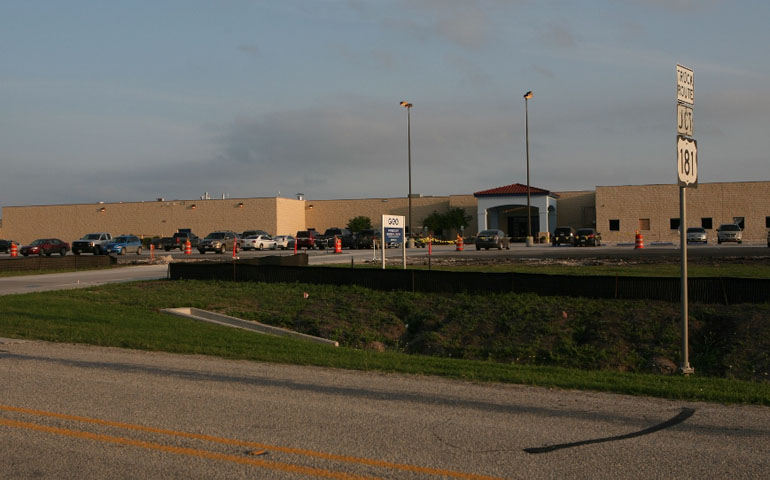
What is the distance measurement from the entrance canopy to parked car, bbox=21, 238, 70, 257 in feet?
127

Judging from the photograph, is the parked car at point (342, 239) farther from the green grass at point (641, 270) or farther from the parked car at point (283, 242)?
the green grass at point (641, 270)

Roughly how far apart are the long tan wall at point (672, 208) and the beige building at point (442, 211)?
9cm

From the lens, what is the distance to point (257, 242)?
58.7 metres

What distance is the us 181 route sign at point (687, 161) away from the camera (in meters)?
9.96

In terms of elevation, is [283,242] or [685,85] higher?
[685,85]

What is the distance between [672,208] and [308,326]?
2382 inches

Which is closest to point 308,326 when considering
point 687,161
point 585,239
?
point 687,161

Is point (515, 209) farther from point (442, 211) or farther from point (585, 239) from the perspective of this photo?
point (585, 239)

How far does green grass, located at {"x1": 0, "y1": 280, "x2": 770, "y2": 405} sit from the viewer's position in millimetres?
9625

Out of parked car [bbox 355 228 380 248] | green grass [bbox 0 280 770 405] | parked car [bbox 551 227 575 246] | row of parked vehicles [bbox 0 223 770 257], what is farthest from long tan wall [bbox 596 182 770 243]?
green grass [bbox 0 280 770 405]

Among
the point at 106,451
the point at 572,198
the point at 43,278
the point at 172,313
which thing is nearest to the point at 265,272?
the point at 172,313

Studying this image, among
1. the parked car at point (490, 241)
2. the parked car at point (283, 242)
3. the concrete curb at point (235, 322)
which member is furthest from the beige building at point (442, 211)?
the concrete curb at point (235, 322)

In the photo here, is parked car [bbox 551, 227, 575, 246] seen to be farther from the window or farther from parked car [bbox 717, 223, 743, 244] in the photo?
the window

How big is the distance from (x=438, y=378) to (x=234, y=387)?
2.65m
